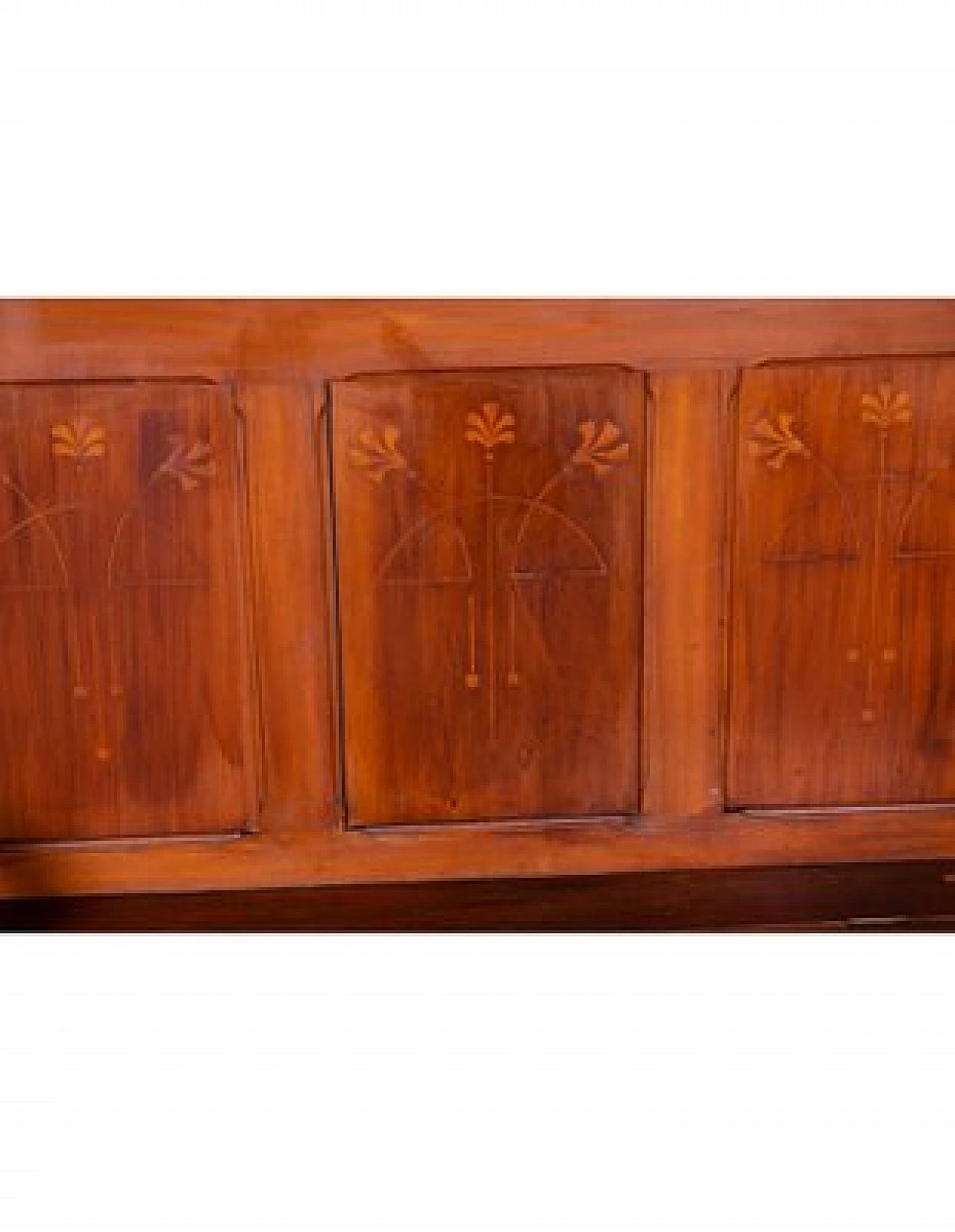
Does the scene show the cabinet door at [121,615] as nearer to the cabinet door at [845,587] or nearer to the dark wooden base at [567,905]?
the dark wooden base at [567,905]

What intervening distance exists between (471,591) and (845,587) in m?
0.56

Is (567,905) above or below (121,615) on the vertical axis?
below

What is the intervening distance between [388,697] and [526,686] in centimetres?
21

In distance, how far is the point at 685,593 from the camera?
2.24 metres

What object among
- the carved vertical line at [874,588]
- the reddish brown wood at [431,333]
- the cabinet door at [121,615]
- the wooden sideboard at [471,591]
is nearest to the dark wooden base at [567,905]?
the wooden sideboard at [471,591]

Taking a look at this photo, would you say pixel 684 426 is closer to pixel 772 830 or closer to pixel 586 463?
pixel 586 463

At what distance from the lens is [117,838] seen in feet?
7.48

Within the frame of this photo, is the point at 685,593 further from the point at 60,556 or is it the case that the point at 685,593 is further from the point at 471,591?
the point at 60,556

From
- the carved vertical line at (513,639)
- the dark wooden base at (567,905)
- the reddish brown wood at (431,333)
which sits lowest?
the dark wooden base at (567,905)

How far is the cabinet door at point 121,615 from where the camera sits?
2.12 m

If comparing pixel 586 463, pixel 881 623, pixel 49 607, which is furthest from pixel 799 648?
pixel 49 607

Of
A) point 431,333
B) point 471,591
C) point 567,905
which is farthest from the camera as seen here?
point 567,905

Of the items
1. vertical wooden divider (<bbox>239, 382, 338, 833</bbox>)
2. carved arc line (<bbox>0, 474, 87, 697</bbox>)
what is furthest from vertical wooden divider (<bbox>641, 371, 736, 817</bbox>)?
carved arc line (<bbox>0, 474, 87, 697</bbox>)

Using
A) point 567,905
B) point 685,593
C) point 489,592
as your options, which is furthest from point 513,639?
point 567,905
